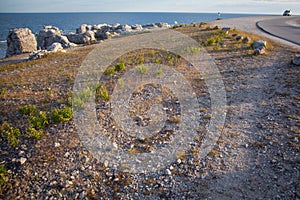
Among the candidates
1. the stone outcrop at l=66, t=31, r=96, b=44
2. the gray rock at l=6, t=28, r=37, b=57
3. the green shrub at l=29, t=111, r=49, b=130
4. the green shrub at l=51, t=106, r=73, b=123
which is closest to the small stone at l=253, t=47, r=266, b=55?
the green shrub at l=51, t=106, r=73, b=123

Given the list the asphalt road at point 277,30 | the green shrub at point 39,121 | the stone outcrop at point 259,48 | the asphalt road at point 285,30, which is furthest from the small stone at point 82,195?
the asphalt road at point 285,30

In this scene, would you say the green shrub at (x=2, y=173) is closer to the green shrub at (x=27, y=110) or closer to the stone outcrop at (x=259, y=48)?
the green shrub at (x=27, y=110)

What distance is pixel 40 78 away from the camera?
562 inches

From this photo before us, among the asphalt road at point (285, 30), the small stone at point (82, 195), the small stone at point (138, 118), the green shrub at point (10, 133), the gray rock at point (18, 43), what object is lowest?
the small stone at point (82, 195)

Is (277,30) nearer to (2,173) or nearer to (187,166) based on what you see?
(187,166)

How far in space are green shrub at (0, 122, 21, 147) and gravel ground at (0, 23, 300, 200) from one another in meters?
0.20

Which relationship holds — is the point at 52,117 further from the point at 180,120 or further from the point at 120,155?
the point at 180,120

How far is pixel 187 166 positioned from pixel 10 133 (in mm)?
6319

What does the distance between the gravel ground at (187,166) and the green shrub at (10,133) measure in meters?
0.20

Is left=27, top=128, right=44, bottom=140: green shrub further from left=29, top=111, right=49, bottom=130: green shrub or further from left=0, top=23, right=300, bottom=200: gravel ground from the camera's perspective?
left=29, top=111, right=49, bottom=130: green shrub

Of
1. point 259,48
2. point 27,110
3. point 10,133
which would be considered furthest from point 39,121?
point 259,48

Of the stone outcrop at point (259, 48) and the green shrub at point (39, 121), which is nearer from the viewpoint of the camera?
the green shrub at point (39, 121)

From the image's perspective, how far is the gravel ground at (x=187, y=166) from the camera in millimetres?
5969

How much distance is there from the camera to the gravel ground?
597 cm
